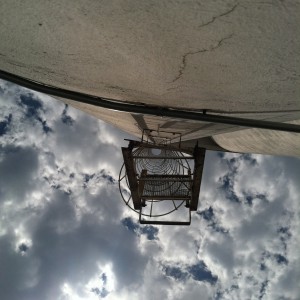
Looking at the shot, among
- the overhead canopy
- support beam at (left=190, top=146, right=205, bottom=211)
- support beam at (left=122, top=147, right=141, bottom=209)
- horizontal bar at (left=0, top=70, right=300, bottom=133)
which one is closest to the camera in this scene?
the overhead canopy

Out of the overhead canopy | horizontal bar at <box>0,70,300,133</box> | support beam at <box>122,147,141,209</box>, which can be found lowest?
support beam at <box>122,147,141,209</box>

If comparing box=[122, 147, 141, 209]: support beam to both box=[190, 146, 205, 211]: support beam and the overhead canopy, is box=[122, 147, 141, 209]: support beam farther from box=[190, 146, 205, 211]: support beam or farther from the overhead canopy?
the overhead canopy

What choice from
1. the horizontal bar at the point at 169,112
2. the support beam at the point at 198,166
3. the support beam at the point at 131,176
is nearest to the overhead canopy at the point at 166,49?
the horizontal bar at the point at 169,112

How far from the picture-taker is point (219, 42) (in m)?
1.87

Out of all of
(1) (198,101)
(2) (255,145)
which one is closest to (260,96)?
(1) (198,101)

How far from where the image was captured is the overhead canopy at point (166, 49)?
1.63 metres

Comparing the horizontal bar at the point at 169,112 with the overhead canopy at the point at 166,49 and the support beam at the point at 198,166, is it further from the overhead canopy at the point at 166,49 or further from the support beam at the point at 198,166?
the support beam at the point at 198,166

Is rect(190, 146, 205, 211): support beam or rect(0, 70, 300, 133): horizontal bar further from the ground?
rect(0, 70, 300, 133): horizontal bar

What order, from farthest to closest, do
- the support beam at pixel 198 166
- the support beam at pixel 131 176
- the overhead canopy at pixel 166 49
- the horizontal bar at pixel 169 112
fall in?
the support beam at pixel 198 166, the support beam at pixel 131 176, the horizontal bar at pixel 169 112, the overhead canopy at pixel 166 49

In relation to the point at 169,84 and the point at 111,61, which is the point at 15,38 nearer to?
the point at 111,61

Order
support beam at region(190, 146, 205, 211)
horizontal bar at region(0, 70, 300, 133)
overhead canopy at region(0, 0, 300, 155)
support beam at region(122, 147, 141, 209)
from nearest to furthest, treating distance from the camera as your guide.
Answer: overhead canopy at region(0, 0, 300, 155) < horizontal bar at region(0, 70, 300, 133) < support beam at region(122, 147, 141, 209) < support beam at region(190, 146, 205, 211)

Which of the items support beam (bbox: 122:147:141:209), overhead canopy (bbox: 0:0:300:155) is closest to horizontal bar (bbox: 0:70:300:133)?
overhead canopy (bbox: 0:0:300:155)

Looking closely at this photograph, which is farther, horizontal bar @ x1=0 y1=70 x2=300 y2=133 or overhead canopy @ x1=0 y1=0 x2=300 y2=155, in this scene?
horizontal bar @ x1=0 y1=70 x2=300 y2=133

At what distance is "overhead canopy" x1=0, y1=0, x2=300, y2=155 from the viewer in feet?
5.34
